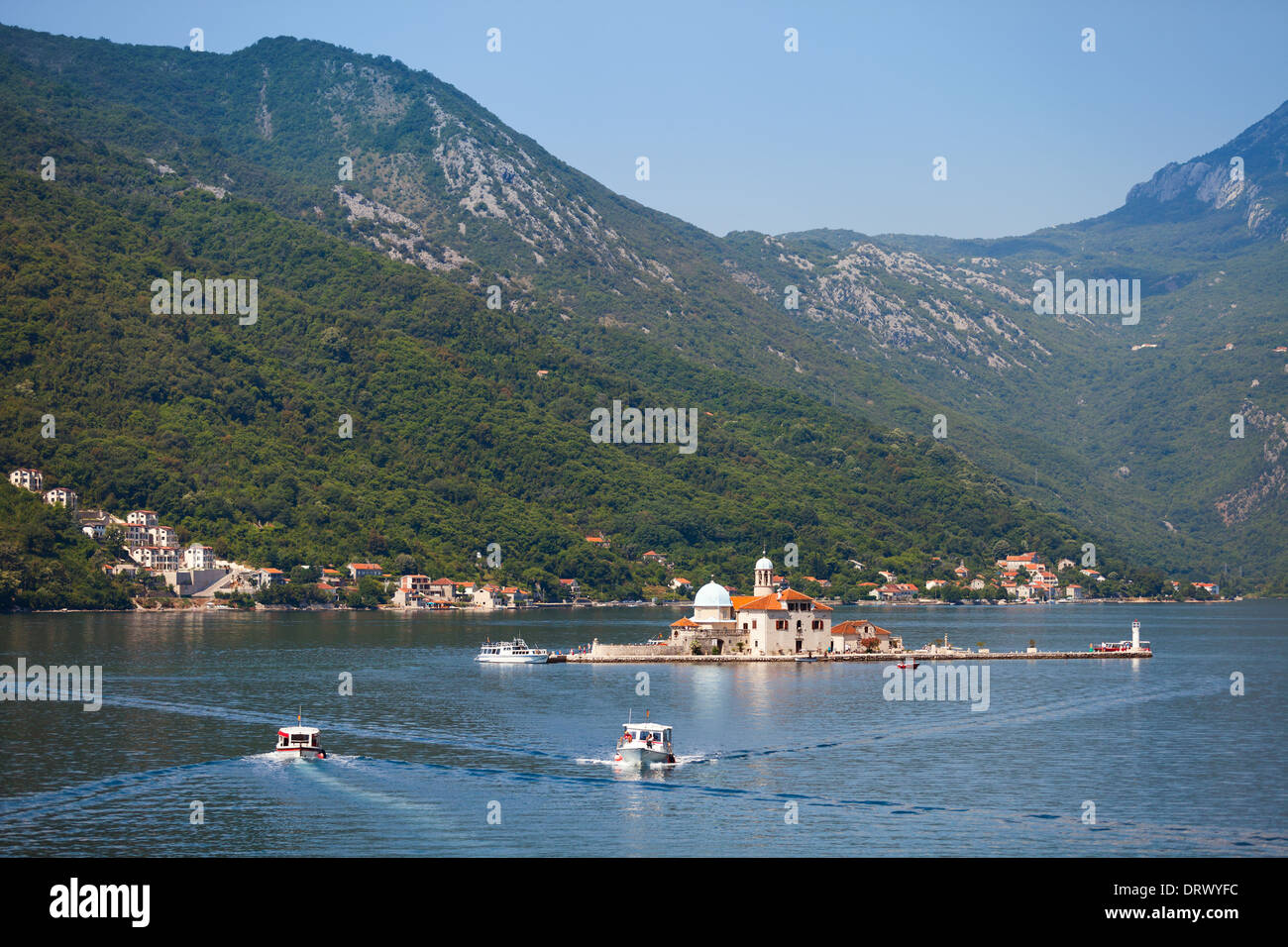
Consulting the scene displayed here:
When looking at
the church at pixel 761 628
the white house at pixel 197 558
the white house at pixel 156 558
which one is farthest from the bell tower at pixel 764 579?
the white house at pixel 156 558

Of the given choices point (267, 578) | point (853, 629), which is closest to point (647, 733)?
point (853, 629)

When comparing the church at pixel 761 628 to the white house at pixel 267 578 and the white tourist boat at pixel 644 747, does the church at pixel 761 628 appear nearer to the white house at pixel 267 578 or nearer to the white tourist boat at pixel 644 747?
the white tourist boat at pixel 644 747

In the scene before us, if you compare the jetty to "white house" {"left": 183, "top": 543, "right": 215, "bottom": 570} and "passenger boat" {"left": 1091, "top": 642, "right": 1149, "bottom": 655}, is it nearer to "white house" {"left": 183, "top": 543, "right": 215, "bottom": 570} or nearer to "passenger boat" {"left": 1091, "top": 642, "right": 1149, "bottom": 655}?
"passenger boat" {"left": 1091, "top": 642, "right": 1149, "bottom": 655}

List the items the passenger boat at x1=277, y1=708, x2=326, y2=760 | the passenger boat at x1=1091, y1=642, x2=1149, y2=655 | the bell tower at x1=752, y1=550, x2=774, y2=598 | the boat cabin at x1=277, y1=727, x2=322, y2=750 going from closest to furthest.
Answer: the passenger boat at x1=277, y1=708, x2=326, y2=760
the boat cabin at x1=277, y1=727, x2=322, y2=750
the bell tower at x1=752, y1=550, x2=774, y2=598
the passenger boat at x1=1091, y1=642, x2=1149, y2=655

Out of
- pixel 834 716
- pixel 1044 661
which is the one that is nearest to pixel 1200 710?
pixel 834 716

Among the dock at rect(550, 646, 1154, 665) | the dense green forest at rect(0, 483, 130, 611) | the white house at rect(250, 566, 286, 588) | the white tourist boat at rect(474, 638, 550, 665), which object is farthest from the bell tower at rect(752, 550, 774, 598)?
the dense green forest at rect(0, 483, 130, 611)
